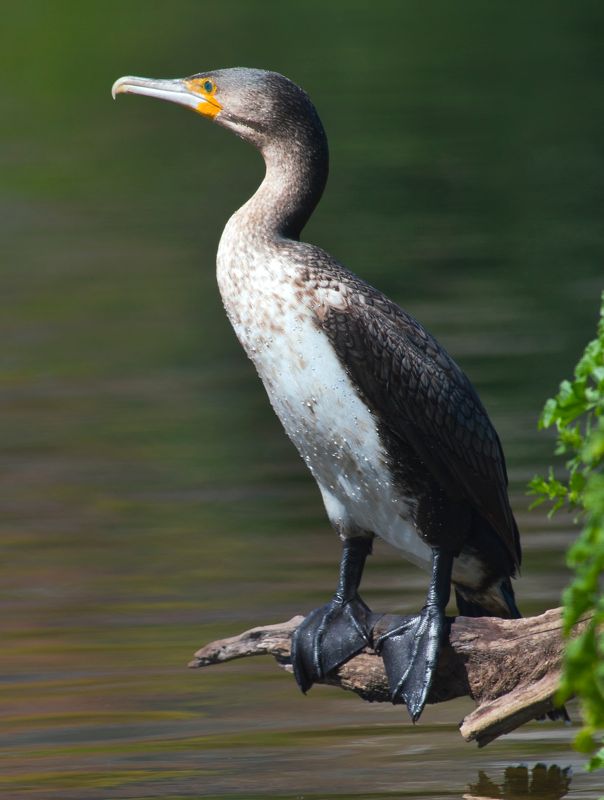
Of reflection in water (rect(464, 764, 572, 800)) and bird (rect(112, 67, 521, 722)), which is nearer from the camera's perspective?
bird (rect(112, 67, 521, 722))

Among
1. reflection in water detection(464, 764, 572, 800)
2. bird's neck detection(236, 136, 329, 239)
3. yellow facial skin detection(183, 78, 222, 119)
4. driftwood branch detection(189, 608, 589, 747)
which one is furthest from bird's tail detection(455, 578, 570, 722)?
yellow facial skin detection(183, 78, 222, 119)

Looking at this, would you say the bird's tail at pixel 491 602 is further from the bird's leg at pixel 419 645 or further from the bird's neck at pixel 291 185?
the bird's neck at pixel 291 185

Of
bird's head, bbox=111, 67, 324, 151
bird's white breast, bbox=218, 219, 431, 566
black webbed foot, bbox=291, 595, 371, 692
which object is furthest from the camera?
bird's head, bbox=111, 67, 324, 151

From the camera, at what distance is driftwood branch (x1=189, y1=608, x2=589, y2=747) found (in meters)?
4.22

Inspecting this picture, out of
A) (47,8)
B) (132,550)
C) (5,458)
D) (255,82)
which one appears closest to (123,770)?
(255,82)

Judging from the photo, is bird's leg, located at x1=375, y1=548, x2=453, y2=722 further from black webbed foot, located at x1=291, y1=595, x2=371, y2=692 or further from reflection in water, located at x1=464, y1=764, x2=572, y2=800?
reflection in water, located at x1=464, y1=764, x2=572, y2=800

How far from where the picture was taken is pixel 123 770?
5125mm

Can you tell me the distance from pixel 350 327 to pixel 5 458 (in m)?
4.73

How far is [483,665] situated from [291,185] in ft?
4.39

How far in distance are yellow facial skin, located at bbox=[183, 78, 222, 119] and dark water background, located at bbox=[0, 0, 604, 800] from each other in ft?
5.78

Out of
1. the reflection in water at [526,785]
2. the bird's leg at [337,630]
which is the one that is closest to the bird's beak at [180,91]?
the bird's leg at [337,630]

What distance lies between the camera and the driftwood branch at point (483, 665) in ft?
13.9

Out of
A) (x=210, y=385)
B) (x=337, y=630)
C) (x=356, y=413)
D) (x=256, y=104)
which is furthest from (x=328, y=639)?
(x=210, y=385)

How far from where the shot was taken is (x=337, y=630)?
4848 millimetres
